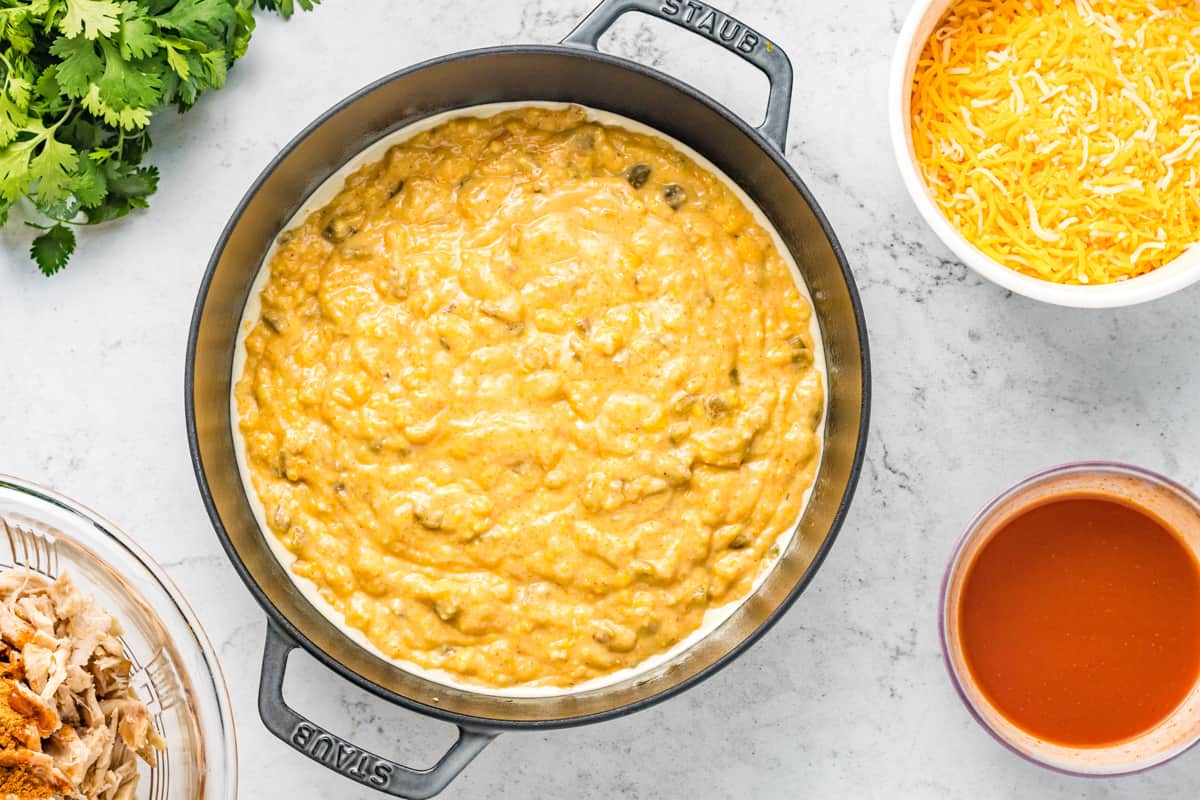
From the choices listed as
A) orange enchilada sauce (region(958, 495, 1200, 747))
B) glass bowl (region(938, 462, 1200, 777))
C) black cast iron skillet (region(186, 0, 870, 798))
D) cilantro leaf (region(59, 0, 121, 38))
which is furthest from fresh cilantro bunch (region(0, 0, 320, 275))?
orange enchilada sauce (region(958, 495, 1200, 747))

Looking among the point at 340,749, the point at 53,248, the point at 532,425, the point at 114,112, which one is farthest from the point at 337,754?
the point at 114,112

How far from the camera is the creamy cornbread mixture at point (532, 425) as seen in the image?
2.41 meters

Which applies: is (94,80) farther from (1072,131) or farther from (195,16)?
(1072,131)

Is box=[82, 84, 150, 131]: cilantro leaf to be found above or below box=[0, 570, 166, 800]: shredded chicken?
above

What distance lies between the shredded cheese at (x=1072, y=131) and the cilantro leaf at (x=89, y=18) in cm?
170

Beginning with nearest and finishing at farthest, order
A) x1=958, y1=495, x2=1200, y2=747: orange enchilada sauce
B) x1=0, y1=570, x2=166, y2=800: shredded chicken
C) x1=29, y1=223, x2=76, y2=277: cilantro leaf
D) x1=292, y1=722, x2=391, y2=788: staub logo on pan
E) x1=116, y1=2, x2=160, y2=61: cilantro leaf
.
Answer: x1=0, y1=570, x2=166, y2=800: shredded chicken, x1=292, y1=722, x2=391, y2=788: staub logo on pan, x1=116, y1=2, x2=160, y2=61: cilantro leaf, x1=958, y1=495, x2=1200, y2=747: orange enchilada sauce, x1=29, y1=223, x2=76, y2=277: cilantro leaf

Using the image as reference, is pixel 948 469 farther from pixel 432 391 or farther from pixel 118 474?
pixel 118 474

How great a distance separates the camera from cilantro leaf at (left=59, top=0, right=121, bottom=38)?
2346 mm

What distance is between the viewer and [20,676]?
2039 millimetres

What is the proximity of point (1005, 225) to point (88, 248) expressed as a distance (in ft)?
6.73

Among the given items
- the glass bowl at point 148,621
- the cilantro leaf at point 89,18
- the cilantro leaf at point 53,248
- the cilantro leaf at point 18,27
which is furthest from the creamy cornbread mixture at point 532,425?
the cilantro leaf at point 18,27

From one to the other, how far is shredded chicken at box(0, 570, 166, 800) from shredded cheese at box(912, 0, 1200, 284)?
1912mm

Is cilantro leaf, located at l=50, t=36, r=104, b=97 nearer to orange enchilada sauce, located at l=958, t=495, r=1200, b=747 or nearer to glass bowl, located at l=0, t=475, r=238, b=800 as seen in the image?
glass bowl, located at l=0, t=475, r=238, b=800

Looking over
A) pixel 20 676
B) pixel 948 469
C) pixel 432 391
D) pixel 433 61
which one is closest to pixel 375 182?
pixel 433 61
